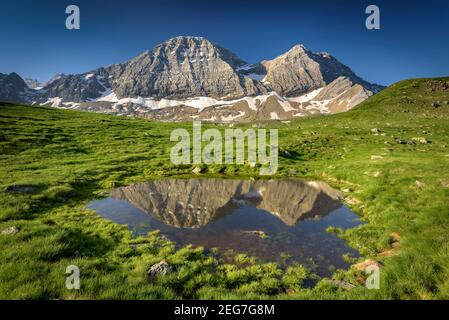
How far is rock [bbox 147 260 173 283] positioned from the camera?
9.60 metres

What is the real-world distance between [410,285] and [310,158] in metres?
27.4

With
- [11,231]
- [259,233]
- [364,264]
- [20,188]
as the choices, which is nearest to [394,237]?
[364,264]

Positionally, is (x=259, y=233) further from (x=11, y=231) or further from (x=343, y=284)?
(x=11, y=231)

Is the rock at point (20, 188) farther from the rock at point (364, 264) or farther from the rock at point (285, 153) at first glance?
the rock at point (285, 153)

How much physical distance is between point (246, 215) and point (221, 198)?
4.22m

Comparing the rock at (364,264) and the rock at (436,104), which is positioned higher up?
the rock at (436,104)

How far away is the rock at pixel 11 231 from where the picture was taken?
37.0 ft

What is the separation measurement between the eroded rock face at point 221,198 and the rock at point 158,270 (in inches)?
203

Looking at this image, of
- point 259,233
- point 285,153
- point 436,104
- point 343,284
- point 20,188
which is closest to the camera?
point 343,284

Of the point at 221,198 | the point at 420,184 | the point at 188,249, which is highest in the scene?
the point at 420,184

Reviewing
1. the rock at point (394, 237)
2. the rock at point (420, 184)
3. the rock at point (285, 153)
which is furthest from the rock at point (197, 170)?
the rock at point (394, 237)

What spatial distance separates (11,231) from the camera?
11.4 metres

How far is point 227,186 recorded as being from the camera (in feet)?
80.7

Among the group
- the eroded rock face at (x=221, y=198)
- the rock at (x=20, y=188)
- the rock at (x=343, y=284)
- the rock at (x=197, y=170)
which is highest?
the rock at (x=197, y=170)
